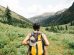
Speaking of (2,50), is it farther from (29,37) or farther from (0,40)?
(29,37)

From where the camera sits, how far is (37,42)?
8586 mm

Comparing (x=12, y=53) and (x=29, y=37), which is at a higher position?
(x=29, y=37)

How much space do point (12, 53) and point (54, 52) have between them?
3326 millimetres

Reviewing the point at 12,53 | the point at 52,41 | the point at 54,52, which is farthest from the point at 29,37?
the point at 52,41

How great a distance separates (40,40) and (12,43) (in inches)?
403

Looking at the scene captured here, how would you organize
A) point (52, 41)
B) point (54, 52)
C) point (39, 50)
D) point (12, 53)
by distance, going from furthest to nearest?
point (52, 41), point (54, 52), point (12, 53), point (39, 50)

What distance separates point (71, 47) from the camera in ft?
65.3

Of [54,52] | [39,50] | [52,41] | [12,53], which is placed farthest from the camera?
[52,41]

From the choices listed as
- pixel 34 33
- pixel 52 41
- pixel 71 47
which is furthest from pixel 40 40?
pixel 52 41

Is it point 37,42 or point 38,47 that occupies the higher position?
point 37,42

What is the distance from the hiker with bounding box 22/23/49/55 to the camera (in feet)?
28.0

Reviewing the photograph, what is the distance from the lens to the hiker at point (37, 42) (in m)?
8.55

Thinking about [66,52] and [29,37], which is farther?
[66,52]

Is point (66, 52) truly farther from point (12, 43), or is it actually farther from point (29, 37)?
point (29, 37)
